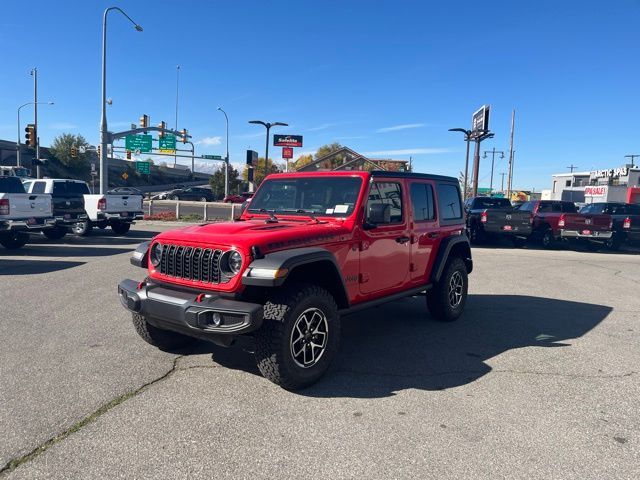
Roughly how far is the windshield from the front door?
217mm

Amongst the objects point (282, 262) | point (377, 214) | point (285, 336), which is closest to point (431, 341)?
point (377, 214)

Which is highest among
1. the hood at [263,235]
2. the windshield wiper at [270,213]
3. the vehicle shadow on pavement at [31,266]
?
the windshield wiper at [270,213]

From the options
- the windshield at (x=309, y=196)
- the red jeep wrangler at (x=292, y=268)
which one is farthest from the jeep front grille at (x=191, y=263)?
the windshield at (x=309, y=196)

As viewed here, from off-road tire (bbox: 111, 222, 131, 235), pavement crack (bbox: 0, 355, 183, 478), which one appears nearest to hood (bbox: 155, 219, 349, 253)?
pavement crack (bbox: 0, 355, 183, 478)

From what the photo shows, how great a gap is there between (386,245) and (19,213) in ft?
34.4

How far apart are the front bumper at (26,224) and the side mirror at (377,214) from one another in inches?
408

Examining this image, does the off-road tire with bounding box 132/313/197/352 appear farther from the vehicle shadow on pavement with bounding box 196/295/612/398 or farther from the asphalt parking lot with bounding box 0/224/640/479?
the vehicle shadow on pavement with bounding box 196/295/612/398

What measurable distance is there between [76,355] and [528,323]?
5.41 meters

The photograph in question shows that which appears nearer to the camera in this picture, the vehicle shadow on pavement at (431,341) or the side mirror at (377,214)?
the vehicle shadow on pavement at (431,341)

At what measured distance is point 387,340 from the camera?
5484 mm

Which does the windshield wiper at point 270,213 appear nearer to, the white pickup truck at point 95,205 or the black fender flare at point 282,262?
the black fender flare at point 282,262

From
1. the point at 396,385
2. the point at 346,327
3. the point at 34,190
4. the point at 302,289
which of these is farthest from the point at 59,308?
the point at 34,190

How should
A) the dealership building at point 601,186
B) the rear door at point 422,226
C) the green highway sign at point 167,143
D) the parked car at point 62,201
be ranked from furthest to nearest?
1. the green highway sign at point 167,143
2. the dealership building at point 601,186
3. the parked car at point 62,201
4. the rear door at point 422,226

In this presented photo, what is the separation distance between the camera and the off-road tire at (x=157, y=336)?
466 centimetres
